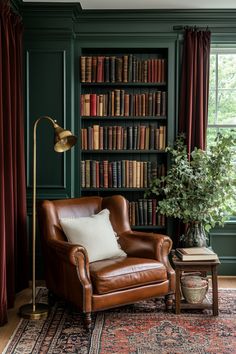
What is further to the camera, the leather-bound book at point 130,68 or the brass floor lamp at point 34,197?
the leather-bound book at point 130,68

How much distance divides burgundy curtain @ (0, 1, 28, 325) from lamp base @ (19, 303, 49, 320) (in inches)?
7.3

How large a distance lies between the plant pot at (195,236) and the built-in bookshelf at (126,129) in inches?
29.9

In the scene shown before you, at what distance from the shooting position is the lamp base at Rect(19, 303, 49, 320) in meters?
4.18

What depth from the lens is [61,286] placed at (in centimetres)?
425

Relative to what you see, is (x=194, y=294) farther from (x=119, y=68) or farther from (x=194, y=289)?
(x=119, y=68)

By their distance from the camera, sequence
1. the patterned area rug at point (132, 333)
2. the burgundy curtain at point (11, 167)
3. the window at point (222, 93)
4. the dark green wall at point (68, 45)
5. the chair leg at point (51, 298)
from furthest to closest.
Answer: the window at point (222, 93) → the dark green wall at point (68, 45) → the chair leg at point (51, 298) → the burgundy curtain at point (11, 167) → the patterned area rug at point (132, 333)

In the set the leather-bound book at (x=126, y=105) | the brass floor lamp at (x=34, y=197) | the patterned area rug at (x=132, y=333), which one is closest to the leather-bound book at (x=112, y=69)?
the leather-bound book at (x=126, y=105)

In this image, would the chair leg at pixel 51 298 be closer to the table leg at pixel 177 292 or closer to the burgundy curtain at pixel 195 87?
the table leg at pixel 177 292

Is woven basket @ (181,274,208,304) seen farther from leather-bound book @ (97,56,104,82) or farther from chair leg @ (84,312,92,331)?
leather-bound book @ (97,56,104,82)

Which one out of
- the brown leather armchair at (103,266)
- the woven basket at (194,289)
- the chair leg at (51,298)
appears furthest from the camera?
the chair leg at (51,298)

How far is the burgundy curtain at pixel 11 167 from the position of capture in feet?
13.6

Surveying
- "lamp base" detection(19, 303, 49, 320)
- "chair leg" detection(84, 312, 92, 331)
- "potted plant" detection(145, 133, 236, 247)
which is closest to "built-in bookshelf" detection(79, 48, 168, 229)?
"potted plant" detection(145, 133, 236, 247)

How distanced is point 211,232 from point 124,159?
47.9 inches

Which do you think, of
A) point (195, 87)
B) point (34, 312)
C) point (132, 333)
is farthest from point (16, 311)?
point (195, 87)
